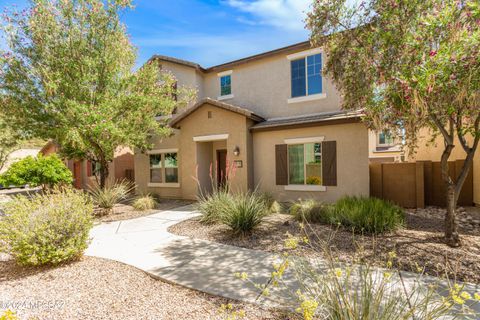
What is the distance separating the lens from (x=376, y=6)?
19.2ft

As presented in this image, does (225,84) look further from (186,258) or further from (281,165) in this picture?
(186,258)

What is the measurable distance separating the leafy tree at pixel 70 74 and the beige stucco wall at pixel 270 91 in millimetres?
5203

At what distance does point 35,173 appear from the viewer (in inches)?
650

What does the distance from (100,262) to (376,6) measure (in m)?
8.45

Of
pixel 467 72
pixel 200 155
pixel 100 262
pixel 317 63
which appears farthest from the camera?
pixel 200 155

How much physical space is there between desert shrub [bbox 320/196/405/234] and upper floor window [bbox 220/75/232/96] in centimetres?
916

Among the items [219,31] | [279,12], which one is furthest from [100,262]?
[219,31]

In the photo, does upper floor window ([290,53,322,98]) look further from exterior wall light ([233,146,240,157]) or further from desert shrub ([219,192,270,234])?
desert shrub ([219,192,270,234])

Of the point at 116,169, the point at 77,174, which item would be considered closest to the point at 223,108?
the point at 116,169

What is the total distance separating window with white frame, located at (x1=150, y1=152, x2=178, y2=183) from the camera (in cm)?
1405

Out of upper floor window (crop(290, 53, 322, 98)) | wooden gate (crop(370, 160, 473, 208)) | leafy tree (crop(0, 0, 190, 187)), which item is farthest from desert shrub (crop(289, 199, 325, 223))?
leafy tree (crop(0, 0, 190, 187))

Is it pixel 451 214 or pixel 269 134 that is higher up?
pixel 269 134

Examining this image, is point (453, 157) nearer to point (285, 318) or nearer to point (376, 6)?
point (376, 6)

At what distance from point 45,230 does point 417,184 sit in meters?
11.8
